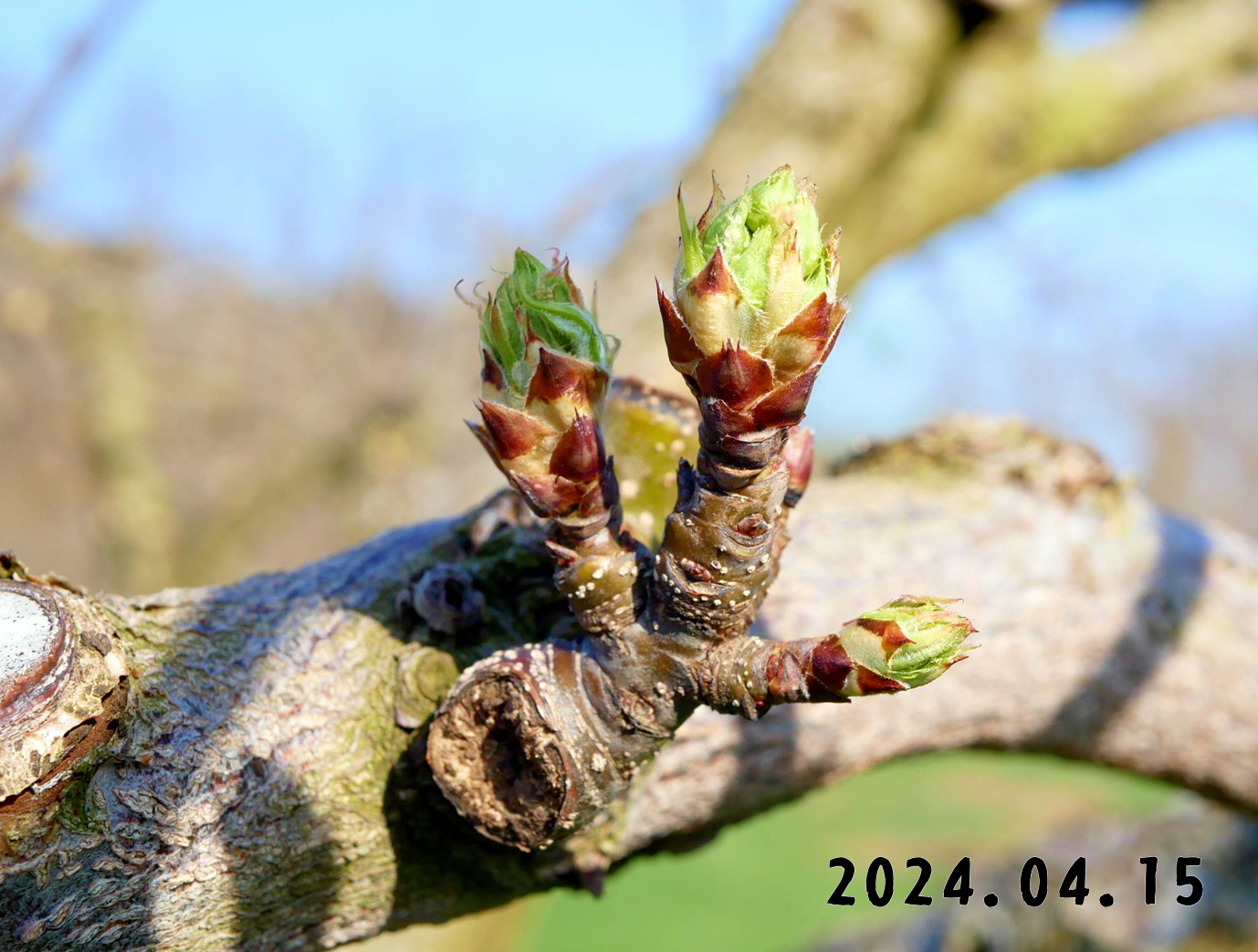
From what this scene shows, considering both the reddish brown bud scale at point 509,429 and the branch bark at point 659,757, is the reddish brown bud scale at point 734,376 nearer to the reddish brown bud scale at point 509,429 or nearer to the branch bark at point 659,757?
the reddish brown bud scale at point 509,429

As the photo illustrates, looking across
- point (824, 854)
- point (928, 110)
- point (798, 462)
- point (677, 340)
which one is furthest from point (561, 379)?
point (824, 854)

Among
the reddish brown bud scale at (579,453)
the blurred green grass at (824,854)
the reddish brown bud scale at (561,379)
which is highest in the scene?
the reddish brown bud scale at (561,379)

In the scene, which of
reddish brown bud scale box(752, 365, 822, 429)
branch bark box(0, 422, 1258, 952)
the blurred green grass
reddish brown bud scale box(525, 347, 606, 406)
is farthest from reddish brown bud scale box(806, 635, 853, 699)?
the blurred green grass

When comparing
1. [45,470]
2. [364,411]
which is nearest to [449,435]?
[364,411]

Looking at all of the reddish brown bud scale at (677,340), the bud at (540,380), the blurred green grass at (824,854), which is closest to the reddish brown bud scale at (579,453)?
the bud at (540,380)

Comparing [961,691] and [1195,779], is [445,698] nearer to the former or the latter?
[961,691]

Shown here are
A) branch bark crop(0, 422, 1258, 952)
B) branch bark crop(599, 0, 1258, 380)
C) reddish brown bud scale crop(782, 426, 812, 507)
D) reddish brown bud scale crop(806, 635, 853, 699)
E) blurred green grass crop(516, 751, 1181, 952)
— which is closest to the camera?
reddish brown bud scale crop(806, 635, 853, 699)

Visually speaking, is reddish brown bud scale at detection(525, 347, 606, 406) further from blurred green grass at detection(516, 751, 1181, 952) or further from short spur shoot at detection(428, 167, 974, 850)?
blurred green grass at detection(516, 751, 1181, 952)
